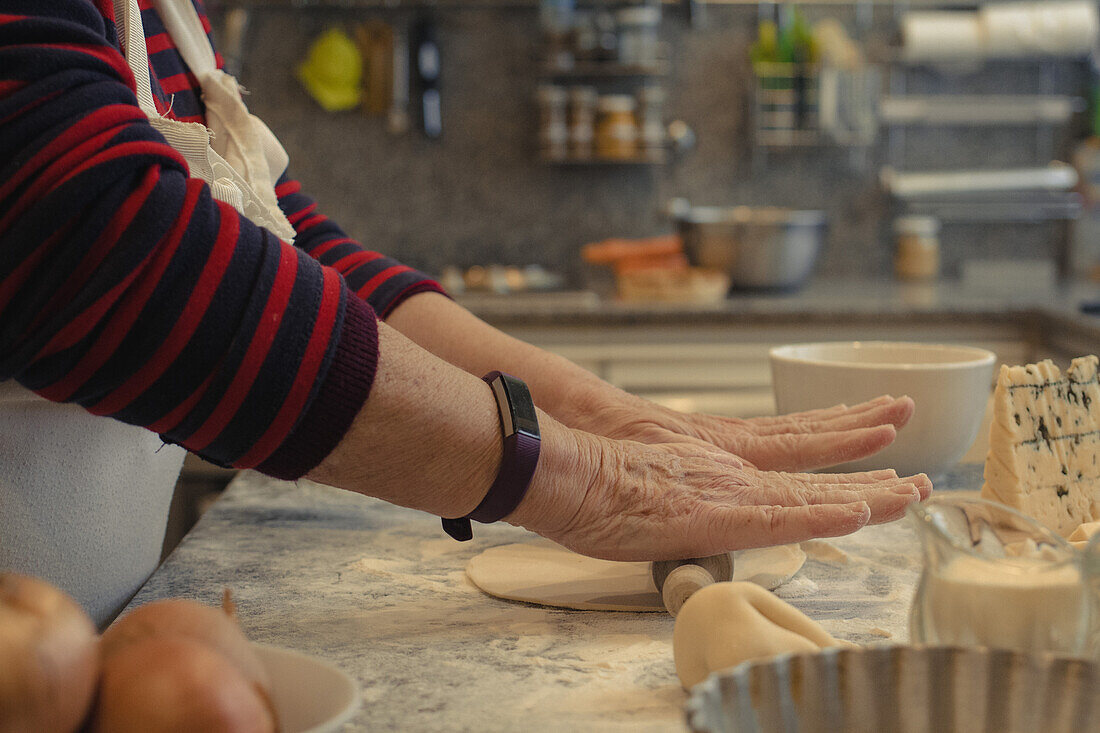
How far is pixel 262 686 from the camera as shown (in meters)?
0.36

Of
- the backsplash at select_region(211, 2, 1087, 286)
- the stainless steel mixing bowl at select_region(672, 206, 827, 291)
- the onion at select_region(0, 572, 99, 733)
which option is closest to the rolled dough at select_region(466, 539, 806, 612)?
the onion at select_region(0, 572, 99, 733)

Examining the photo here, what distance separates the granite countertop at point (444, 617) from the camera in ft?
1.62

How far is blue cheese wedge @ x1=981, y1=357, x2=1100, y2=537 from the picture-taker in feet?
2.09

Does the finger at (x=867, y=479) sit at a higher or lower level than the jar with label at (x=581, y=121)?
lower

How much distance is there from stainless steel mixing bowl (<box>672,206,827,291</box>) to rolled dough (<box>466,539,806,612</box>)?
1719mm

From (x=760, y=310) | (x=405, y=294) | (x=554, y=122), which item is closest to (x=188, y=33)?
(x=405, y=294)

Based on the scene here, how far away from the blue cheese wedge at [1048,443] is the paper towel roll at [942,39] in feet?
7.05

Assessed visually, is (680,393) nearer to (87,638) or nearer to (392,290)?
(392,290)

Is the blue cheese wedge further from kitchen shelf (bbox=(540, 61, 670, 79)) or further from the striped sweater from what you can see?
kitchen shelf (bbox=(540, 61, 670, 79))

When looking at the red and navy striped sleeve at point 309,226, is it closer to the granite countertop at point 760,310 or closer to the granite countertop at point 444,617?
the granite countertop at point 444,617

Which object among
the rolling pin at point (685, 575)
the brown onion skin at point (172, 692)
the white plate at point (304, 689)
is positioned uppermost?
the brown onion skin at point (172, 692)

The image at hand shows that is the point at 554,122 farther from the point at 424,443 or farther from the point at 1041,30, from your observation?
the point at 424,443

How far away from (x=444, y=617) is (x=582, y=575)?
0.11 m

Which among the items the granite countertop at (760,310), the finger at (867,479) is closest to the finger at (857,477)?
the finger at (867,479)
